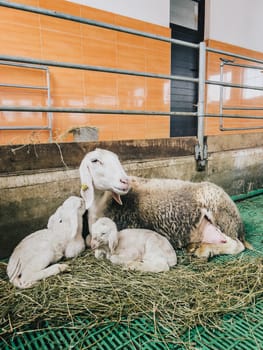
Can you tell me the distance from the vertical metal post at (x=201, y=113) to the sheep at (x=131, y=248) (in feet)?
3.90

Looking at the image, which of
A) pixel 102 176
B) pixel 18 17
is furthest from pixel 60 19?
pixel 102 176

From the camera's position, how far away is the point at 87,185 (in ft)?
5.15

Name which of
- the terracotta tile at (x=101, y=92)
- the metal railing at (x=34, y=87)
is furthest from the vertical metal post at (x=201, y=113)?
the terracotta tile at (x=101, y=92)

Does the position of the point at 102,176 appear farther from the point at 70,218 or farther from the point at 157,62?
the point at 157,62

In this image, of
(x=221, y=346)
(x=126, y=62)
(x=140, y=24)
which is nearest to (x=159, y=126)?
(x=126, y=62)

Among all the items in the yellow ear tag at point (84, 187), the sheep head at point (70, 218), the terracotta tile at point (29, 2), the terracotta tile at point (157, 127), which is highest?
the terracotta tile at point (29, 2)

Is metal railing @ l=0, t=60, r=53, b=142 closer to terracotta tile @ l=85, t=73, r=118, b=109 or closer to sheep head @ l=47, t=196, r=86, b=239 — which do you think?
terracotta tile @ l=85, t=73, r=118, b=109

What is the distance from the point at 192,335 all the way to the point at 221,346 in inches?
4.1

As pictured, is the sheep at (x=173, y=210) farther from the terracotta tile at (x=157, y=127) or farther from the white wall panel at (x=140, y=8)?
the white wall panel at (x=140, y=8)

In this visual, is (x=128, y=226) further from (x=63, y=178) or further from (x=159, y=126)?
(x=159, y=126)

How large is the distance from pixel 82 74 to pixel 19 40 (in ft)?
2.98

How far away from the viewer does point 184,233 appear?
173cm

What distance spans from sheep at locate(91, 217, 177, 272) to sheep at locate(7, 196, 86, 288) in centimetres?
14

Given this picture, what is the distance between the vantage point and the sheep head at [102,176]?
152cm
